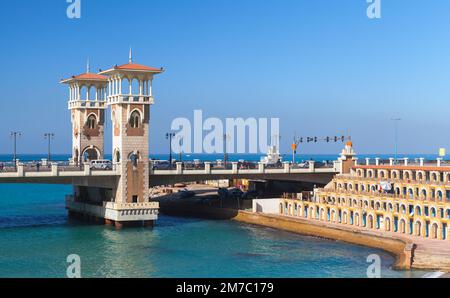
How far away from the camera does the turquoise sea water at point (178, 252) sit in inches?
2388

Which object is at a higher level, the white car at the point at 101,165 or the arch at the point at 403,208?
the white car at the point at 101,165

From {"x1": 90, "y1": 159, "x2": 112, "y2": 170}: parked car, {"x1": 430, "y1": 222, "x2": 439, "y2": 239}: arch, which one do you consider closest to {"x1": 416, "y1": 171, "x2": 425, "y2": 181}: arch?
{"x1": 430, "y1": 222, "x2": 439, "y2": 239}: arch

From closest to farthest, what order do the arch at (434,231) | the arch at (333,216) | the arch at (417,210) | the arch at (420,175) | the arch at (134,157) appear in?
the arch at (434,231), the arch at (417,210), the arch at (420,175), the arch at (333,216), the arch at (134,157)

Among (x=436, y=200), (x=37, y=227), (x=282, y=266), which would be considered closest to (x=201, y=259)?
(x=282, y=266)

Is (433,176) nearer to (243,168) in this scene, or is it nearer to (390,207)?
(390,207)

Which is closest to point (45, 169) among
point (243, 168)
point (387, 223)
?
point (243, 168)

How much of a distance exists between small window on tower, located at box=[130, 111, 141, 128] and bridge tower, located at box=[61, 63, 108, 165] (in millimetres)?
15861

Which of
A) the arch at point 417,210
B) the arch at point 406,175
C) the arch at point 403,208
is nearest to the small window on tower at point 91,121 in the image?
the arch at point 406,175

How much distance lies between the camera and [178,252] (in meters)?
70.8

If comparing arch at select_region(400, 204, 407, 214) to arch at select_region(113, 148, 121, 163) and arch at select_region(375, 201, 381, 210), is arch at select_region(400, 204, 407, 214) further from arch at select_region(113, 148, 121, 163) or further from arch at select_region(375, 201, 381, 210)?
arch at select_region(113, 148, 121, 163)

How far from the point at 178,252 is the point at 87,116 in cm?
4090

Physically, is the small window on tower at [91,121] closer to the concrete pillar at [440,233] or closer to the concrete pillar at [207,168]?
the concrete pillar at [207,168]

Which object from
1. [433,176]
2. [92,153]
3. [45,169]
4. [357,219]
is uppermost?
[92,153]

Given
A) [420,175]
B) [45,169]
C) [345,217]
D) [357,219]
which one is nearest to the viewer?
[357,219]
